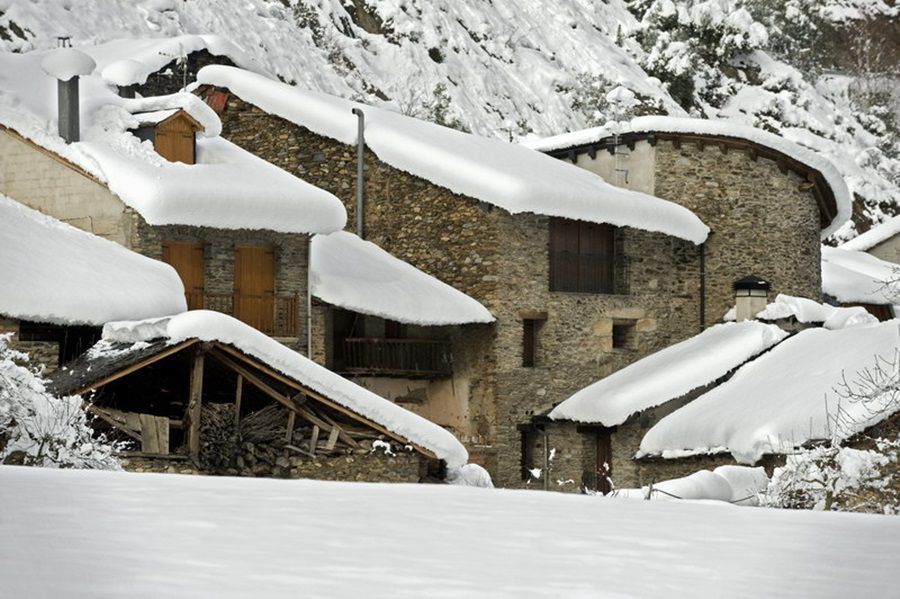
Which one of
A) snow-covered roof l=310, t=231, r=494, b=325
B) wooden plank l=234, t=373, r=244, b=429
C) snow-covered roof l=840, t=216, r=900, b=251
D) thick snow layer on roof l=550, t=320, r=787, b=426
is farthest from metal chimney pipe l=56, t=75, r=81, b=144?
snow-covered roof l=840, t=216, r=900, b=251

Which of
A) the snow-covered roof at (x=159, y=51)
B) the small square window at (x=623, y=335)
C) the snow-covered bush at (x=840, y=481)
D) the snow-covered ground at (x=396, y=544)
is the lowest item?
the snow-covered ground at (x=396, y=544)

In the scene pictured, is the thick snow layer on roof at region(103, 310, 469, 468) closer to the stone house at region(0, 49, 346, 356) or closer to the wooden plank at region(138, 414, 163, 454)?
the wooden plank at region(138, 414, 163, 454)

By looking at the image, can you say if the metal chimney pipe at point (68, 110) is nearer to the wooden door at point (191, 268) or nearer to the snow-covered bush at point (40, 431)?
the wooden door at point (191, 268)

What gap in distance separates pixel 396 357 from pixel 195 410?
27.5ft

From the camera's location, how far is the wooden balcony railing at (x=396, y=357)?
90.0 ft

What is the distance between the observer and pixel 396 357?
91.1ft

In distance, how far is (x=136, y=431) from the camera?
1967 centimetres

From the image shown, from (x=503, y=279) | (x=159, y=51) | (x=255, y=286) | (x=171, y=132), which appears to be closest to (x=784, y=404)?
(x=503, y=279)

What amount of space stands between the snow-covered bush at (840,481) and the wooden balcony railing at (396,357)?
11.2 metres

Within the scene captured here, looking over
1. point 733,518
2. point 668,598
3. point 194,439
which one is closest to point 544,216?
point 194,439

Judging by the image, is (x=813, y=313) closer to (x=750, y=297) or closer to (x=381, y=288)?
(x=750, y=297)

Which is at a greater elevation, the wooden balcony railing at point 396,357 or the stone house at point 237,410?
the wooden balcony railing at point 396,357

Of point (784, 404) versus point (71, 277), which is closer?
point (71, 277)

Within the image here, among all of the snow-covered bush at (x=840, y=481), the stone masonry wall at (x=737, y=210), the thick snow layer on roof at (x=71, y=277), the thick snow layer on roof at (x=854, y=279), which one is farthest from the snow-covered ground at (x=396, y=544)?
the thick snow layer on roof at (x=854, y=279)
